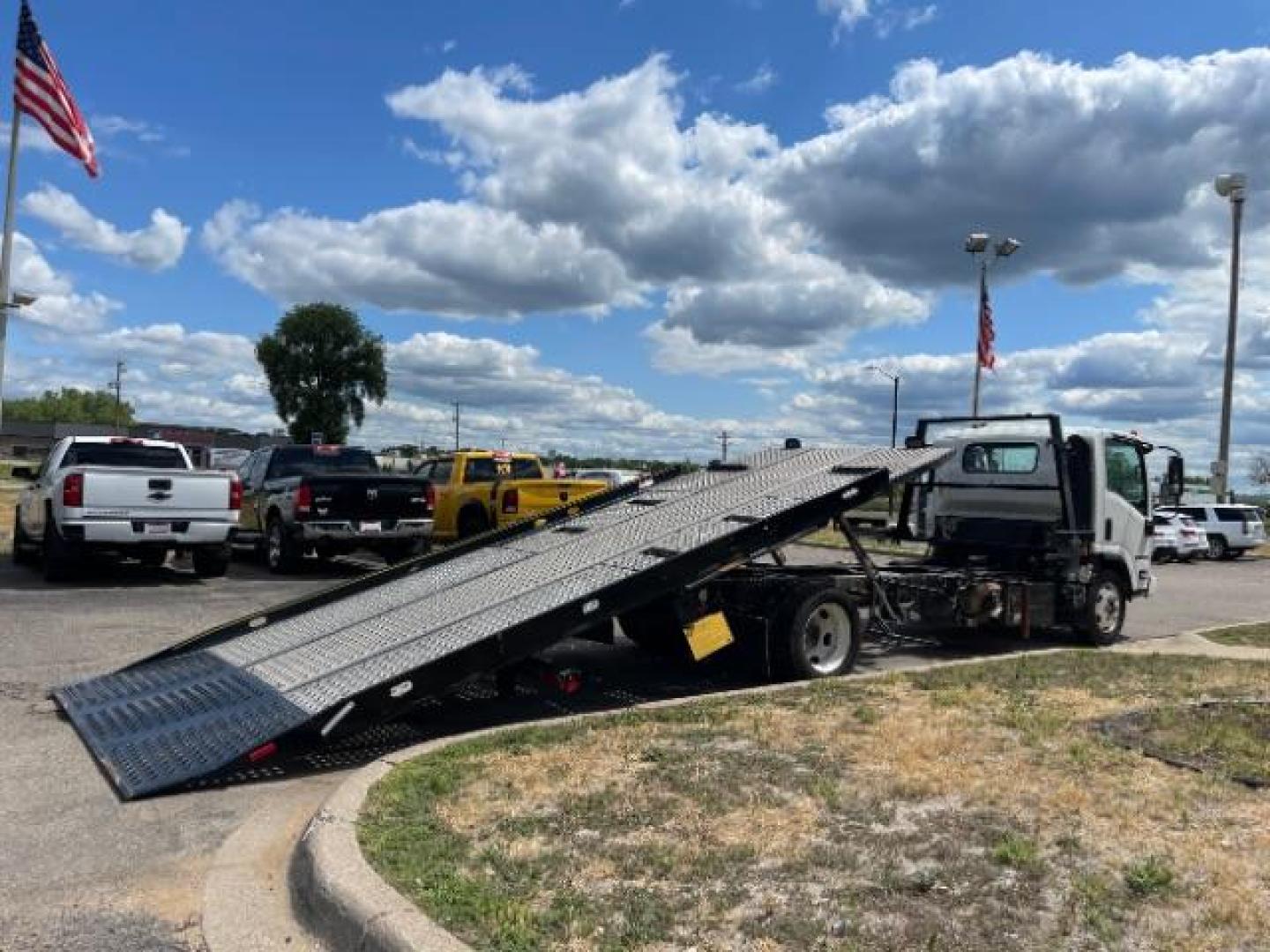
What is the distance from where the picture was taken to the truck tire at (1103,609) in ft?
35.0

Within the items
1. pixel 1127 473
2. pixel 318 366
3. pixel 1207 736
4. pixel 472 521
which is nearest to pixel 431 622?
pixel 1207 736

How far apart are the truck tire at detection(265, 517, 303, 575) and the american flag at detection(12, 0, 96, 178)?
25.4 ft

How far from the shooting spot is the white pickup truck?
43.7 feet

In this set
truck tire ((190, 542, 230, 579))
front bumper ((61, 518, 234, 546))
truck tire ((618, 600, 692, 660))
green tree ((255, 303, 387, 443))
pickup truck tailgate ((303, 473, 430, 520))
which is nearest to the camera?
truck tire ((618, 600, 692, 660))

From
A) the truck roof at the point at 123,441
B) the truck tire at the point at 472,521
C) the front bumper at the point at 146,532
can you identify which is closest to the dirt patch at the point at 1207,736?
the front bumper at the point at 146,532

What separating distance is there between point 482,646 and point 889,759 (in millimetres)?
2373

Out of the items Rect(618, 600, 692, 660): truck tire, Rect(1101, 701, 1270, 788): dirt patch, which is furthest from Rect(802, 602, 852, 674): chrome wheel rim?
Rect(1101, 701, 1270, 788): dirt patch

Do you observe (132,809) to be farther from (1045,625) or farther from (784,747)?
(1045,625)

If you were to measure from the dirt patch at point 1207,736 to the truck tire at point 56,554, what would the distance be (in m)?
12.0

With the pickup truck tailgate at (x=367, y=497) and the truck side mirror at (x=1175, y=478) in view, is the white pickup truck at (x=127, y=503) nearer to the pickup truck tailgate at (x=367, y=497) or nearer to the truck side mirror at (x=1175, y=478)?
the pickup truck tailgate at (x=367, y=497)

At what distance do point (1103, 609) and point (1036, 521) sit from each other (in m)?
1.11

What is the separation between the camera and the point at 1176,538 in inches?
1102

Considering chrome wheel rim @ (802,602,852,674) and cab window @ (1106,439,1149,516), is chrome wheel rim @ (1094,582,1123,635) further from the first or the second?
chrome wheel rim @ (802,602,852,674)

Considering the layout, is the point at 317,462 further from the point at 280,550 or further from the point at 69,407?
the point at 69,407
